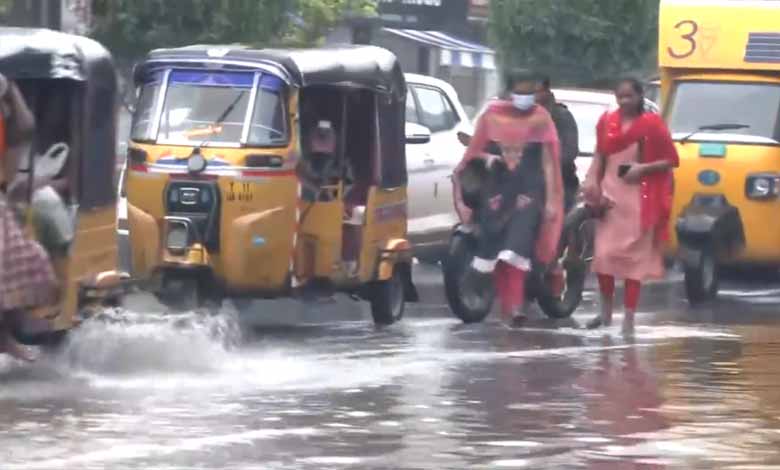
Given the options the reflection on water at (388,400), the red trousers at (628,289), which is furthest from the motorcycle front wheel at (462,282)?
the red trousers at (628,289)

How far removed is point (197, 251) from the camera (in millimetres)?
14156

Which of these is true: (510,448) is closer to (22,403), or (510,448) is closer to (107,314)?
(22,403)

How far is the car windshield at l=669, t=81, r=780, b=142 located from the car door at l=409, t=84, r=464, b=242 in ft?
6.82

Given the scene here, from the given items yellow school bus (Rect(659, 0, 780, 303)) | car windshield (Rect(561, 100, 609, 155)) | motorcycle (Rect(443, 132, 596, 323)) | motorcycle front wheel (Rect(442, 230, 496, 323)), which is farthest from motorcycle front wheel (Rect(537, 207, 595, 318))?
car windshield (Rect(561, 100, 609, 155))

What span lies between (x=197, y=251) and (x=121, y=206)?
2685mm

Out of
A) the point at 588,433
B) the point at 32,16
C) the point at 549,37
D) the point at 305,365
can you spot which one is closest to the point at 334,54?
the point at 305,365

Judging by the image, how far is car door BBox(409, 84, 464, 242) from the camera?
19672 mm

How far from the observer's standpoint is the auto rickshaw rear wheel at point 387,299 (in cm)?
1574

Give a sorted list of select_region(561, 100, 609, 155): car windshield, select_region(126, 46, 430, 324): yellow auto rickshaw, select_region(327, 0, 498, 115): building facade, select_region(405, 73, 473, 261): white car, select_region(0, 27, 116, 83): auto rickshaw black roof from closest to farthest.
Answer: select_region(0, 27, 116, 83): auto rickshaw black roof, select_region(126, 46, 430, 324): yellow auto rickshaw, select_region(405, 73, 473, 261): white car, select_region(561, 100, 609, 155): car windshield, select_region(327, 0, 498, 115): building facade

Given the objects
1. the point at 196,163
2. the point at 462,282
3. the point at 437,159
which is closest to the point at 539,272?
the point at 462,282

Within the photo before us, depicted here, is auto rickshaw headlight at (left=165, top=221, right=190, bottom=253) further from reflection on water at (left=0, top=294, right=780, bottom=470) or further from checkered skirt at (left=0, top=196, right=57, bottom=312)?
checkered skirt at (left=0, top=196, right=57, bottom=312)

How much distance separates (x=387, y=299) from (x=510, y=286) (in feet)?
4.00

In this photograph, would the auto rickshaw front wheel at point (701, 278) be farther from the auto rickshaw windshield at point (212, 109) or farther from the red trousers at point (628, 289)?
the auto rickshaw windshield at point (212, 109)

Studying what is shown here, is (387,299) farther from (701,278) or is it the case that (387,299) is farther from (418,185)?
(418,185)
